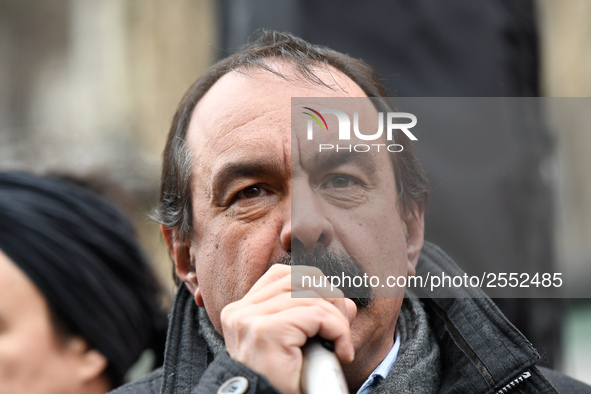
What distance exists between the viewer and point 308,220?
55.0 inches

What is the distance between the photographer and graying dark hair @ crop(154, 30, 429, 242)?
4.97 feet

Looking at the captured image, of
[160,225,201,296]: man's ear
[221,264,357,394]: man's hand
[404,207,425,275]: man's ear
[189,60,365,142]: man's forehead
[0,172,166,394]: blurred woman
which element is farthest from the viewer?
[0,172,166,394]: blurred woman

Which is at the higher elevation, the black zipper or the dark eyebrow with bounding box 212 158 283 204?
the dark eyebrow with bounding box 212 158 283 204

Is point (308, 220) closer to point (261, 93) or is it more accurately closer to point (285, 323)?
point (285, 323)

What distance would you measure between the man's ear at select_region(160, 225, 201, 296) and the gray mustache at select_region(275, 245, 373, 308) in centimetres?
51

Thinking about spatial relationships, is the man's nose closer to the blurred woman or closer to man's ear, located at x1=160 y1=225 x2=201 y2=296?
man's ear, located at x1=160 y1=225 x2=201 y2=296

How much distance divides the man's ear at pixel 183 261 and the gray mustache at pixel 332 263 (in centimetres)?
51

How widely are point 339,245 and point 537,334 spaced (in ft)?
5.17

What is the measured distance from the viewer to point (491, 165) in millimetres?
1604

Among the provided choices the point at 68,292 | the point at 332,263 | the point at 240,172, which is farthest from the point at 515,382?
the point at 68,292

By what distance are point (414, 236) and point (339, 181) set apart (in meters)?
0.22

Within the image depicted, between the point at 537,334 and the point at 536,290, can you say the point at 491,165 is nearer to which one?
the point at 536,290

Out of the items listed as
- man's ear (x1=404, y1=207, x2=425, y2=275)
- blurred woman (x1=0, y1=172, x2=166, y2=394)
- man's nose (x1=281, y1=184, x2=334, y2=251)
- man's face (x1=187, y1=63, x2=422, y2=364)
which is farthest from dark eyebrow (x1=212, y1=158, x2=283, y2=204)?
blurred woman (x1=0, y1=172, x2=166, y2=394)

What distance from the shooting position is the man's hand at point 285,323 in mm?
1359
